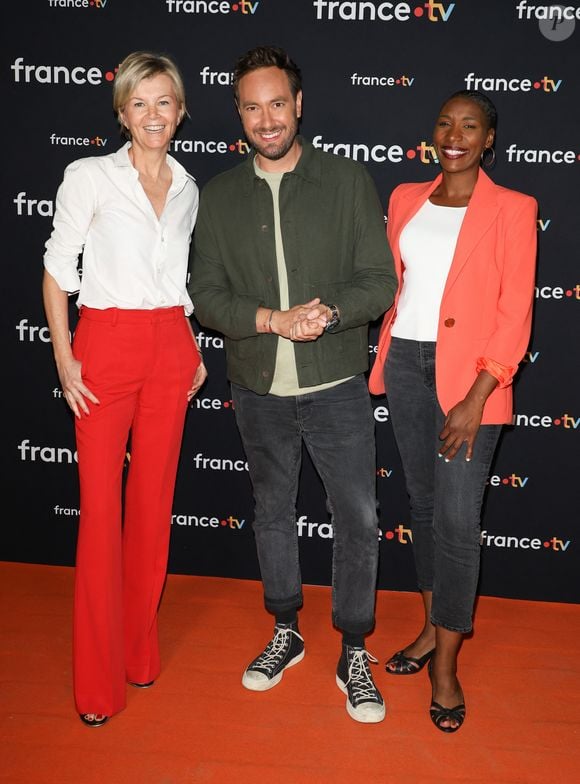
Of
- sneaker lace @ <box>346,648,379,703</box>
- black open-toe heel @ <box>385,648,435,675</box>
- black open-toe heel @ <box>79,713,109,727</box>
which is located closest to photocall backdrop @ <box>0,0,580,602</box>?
black open-toe heel @ <box>385,648,435,675</box>

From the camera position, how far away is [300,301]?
2539 mm

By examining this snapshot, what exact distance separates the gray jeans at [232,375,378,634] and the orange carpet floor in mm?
349

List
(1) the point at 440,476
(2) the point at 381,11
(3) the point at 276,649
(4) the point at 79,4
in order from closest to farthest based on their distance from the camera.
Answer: (1) the point at 440,476, (3) the point at 276,649, (2) the point at 381,11, (4) the point at 79,4

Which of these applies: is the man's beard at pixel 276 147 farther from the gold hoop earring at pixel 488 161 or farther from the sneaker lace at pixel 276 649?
the sneaker lace at pixel 276 649

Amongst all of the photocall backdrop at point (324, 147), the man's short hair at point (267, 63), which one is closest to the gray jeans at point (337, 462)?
the photocall backdrop at point (324, 147)

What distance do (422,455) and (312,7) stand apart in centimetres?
179

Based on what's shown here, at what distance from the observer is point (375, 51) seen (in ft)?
10.0

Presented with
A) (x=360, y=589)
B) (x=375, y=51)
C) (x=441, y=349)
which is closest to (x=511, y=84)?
(x=375, y=51)

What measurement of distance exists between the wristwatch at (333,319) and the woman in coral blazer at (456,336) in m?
0.23

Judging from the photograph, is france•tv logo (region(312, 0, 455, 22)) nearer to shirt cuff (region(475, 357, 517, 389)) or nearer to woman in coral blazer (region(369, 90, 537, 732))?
woman in coral blazer (region(369, 90, 537, 732))

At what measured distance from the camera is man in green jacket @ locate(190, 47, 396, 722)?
2453mm

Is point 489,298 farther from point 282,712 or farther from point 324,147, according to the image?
point 282,712

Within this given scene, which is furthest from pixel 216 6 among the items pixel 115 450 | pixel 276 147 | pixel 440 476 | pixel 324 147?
pixel 440 476

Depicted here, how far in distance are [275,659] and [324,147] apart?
1968mm
